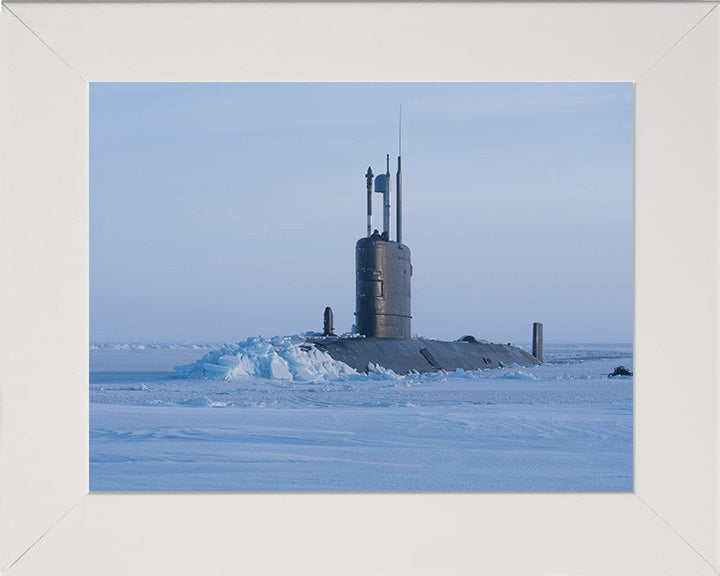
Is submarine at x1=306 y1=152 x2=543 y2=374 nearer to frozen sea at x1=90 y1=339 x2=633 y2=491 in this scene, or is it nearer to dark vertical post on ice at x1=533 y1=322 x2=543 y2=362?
frozen sea at x1=90 y1=339 x2=633 y2=491

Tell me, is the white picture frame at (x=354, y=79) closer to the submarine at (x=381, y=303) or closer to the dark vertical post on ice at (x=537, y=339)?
the submarine at (x=381, y=303)

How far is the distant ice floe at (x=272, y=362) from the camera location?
1313 cm

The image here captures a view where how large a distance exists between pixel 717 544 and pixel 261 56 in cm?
229

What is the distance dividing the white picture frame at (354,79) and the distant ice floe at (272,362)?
967 cm

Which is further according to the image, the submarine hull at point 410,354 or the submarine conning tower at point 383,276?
the submarine hull at point 410,354

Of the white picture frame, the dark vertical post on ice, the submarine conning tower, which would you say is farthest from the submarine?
the white picture frame

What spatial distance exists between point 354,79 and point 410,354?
11228 mm

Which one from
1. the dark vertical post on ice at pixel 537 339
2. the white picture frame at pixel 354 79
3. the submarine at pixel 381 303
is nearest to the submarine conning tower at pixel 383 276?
the submarine at pixel 381 303

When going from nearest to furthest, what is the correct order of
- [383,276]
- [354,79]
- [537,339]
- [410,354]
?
[354,79] < [383,276] < [410,354] < [537,339]

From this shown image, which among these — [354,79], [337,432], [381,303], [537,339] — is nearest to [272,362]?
[381,303]

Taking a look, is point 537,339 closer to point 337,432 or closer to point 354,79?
point 337,432

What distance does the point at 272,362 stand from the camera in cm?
1348
